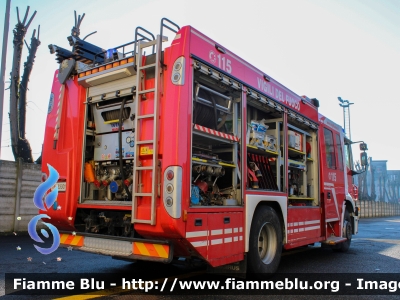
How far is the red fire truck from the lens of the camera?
13.3ft

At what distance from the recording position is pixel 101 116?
5.36 metres

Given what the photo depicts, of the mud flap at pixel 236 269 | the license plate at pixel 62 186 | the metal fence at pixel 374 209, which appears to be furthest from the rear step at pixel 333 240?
the metal fence at pixel 374 209

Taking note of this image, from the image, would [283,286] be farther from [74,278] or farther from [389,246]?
[389,246]

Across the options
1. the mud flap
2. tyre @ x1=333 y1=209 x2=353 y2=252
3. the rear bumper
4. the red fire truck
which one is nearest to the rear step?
tyre @ x1=333 y1=209 x2=353 y2=252

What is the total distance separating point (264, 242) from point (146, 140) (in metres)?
2.52

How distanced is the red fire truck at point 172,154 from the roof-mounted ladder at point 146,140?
1 cm

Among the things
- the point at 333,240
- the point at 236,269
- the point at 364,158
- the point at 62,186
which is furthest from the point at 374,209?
the point at 62,186

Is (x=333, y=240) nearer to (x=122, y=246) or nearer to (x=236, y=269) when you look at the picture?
(x=236, y=269)

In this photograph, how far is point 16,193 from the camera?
10.1m

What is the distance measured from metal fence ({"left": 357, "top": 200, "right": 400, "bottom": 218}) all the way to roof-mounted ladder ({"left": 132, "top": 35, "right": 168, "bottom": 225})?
28.2 meters

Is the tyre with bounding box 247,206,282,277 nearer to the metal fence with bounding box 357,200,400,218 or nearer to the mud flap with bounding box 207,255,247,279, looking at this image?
the mud flap with bounding box 207,255,247,279

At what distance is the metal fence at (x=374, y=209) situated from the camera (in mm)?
33469

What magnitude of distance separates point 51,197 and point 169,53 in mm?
2577

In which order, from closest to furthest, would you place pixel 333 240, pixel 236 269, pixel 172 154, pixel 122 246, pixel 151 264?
1. pixel 172 154
2. pixel 122 246
3. pixel 236 269
4. pixel 151 264
5. pixel 333 240
